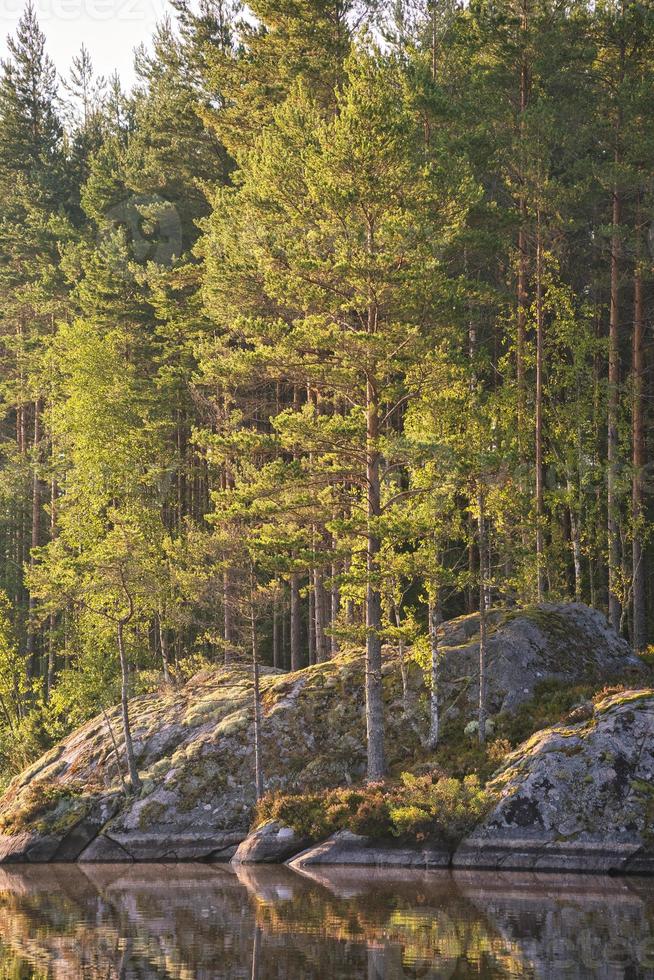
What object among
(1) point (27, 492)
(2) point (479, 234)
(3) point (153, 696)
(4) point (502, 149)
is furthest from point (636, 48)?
(1) point (27, 492)

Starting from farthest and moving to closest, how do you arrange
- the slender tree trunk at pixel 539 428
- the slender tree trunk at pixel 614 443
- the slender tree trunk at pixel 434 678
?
the slender tree trunk at pixel 614 443 → the slender tree trunk at pixel 539 428 → the slender tree trunk at pixel 434 678

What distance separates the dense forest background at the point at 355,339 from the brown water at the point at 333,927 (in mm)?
7000

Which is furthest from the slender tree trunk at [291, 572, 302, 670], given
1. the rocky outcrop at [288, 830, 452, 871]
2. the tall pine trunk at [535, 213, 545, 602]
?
the rocky outcrop at [288, 830, 452, 871]

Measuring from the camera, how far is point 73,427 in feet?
115

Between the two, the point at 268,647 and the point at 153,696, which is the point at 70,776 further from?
the point at 268,647

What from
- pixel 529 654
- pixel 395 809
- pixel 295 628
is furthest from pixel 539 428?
pixel 395 809

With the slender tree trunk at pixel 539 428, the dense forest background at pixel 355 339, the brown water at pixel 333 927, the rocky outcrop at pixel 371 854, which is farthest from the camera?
the slender tree trunk at pixel 539 428

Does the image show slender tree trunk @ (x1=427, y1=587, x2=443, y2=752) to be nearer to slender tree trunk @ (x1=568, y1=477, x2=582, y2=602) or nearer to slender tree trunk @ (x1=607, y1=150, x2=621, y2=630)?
slender tree trunk @ (x1=568, y1=477, x2=582, y2=602)

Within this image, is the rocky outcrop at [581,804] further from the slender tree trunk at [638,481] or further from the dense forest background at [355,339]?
the slender tree trunk at [638,481]

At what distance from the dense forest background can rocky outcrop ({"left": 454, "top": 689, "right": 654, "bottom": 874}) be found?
448 centimetres

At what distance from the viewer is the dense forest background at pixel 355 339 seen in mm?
24734

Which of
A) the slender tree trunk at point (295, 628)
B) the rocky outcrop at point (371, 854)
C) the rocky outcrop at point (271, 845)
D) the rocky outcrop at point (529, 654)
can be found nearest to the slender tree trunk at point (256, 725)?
the rocky outcrop at point (271, 845)

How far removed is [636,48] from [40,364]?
1048 inches

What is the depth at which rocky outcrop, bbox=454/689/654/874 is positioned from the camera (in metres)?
19.4
